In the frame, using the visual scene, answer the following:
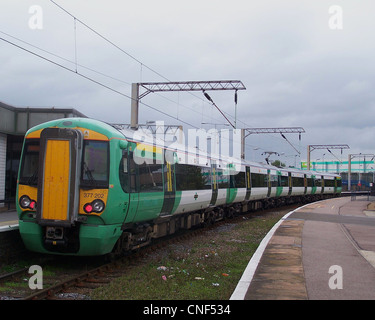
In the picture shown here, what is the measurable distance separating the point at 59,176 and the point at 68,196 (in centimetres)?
43

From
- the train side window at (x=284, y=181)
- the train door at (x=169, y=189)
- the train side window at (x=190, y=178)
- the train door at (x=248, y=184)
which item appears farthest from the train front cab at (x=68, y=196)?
the train side window at (x=284, y=181)

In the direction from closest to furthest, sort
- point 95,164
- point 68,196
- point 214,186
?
point 68,196 → point 95,164 → point 214,186

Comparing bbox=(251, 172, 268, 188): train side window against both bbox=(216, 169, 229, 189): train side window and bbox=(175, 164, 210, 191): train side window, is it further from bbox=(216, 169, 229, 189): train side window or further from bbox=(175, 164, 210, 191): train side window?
bbox=(175, 164, 210, 191): train side window

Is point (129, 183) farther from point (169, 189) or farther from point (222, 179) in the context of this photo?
point (222, 179)

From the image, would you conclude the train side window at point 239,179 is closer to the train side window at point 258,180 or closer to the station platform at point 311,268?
the train side window at point 258,180

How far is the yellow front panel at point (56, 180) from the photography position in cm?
797

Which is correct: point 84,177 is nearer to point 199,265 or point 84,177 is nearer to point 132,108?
point 199,265

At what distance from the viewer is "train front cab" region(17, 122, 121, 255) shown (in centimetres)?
798

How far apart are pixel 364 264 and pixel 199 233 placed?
671 centimetres

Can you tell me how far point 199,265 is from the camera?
9.11 m

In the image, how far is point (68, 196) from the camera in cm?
795

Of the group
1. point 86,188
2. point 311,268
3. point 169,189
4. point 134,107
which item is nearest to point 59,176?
point 86,188

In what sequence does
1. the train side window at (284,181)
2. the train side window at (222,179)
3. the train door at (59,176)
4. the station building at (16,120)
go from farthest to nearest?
the train side window at (284,181) < the station building at (16,120) < the train side window at (222,179) < the train door at (59,176)
